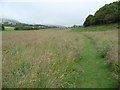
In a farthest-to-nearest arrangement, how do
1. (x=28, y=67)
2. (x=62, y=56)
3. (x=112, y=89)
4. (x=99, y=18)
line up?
(x=99, y=18)
(x=62, y=56)
(x=112, y=89)
(x=28, y=67)

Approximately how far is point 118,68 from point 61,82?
102 inches

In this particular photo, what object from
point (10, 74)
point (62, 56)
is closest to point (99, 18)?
point (62, 56)

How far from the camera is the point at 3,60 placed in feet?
24.2

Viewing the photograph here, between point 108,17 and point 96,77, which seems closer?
point 96,77

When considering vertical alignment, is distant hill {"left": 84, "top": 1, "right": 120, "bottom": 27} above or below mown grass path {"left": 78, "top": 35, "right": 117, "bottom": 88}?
above

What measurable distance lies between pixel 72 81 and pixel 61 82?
3.37ft

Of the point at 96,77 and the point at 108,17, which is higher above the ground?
the point at 108,17

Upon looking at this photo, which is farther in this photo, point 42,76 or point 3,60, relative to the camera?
point 3,60

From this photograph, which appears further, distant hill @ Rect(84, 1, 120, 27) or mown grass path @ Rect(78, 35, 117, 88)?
distant hill @ Rect(84, 1, 120, 27)

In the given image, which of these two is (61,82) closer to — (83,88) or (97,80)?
(83,88)

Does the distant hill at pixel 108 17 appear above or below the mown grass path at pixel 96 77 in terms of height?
above

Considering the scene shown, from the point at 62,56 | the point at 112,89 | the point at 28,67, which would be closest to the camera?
the point at 28,67

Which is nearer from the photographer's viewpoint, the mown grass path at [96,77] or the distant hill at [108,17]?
the mown grass path at [96,77]

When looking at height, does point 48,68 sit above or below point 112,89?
above
